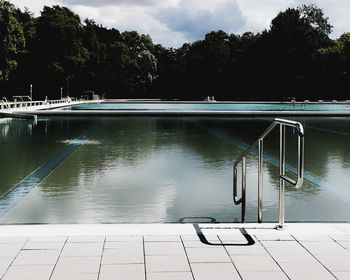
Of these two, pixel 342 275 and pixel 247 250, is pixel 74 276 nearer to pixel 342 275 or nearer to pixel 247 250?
pixel 247 250

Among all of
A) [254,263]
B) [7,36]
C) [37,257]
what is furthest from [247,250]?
[7,36]

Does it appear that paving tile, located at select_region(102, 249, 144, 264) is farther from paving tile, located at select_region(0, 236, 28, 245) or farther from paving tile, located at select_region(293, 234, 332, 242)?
paving tile, located at select_region(293, 234, 332, 242)

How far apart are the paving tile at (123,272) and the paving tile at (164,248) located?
321mm

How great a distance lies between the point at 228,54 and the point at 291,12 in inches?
398

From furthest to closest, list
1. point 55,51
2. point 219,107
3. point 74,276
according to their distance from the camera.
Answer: point 55,51 < point 219,107 < point 74,276

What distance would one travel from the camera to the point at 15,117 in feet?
89.1

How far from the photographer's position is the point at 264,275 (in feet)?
11.8

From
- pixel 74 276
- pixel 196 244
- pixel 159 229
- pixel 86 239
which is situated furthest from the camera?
pixel 159 229

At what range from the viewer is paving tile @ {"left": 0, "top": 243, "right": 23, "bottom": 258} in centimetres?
400

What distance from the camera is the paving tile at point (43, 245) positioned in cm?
415

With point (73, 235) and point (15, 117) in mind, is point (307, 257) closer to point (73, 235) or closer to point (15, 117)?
point (73, 235)

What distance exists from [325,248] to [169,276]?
133 centimetres

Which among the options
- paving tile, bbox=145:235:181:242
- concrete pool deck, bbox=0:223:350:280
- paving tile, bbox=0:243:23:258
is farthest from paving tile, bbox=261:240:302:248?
paving tile, bbox=0:243:23:258

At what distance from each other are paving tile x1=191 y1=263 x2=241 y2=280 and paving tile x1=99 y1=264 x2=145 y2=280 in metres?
0.36
